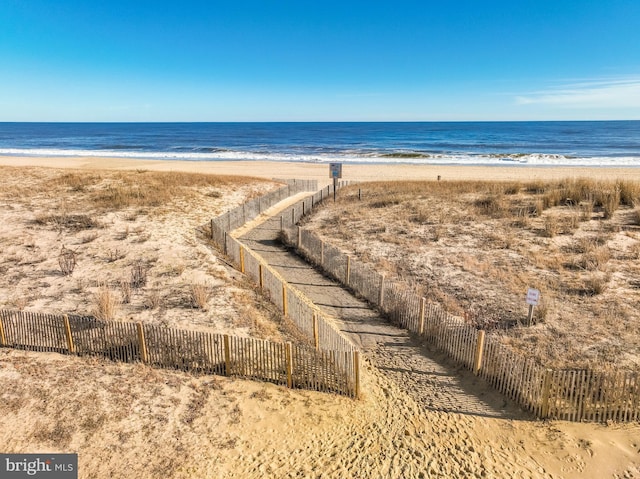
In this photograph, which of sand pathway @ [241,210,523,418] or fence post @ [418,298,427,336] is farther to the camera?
fence post @ [418,298,427,336]

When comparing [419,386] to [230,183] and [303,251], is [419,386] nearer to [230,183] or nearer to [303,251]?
[303,251]

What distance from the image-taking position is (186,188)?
30.1 meters

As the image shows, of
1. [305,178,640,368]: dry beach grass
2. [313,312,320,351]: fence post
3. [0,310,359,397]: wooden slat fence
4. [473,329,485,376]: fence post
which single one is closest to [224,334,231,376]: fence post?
[0,310,359,397]: wooden slat fence

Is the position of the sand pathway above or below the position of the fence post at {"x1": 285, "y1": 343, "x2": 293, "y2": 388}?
below

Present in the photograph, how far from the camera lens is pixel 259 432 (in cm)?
763

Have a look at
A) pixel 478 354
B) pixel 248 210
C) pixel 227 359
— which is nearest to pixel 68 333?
pixel 227 359

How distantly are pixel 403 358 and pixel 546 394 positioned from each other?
3.36m

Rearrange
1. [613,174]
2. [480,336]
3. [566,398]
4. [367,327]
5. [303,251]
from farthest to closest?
1. [613,174]
2. [303,251]
3. [367,327]
4. [480,336]
5. [566,398]

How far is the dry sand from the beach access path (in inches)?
14.3

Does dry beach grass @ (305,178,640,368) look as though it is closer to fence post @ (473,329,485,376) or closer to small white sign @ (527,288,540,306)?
small white sign @ (527,288,540,306)

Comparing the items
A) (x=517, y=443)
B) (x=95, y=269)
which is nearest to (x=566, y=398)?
(x=517, y=443)

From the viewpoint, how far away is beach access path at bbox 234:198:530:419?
28.4 ft

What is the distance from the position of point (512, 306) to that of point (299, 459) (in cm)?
857

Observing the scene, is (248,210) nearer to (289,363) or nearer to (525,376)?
(289,363)
